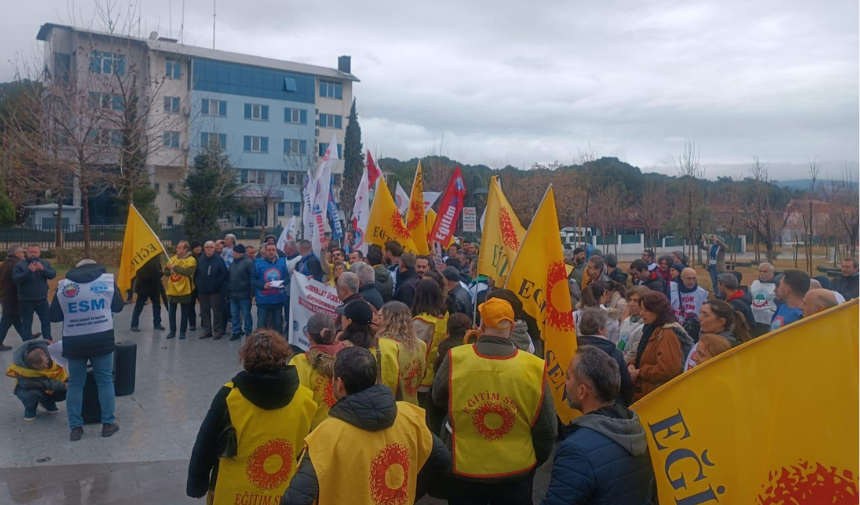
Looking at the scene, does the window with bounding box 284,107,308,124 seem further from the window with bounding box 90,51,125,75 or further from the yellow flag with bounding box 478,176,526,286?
the yellow flag with bounding box 478,176,526,286

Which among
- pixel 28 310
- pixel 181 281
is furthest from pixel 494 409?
pixel 181 281

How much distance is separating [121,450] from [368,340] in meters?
3.48

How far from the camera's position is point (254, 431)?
3650 mm

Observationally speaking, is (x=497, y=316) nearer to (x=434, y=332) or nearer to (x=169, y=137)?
(x=434, y=332)

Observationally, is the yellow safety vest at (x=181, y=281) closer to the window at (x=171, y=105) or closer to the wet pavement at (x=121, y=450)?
the wet pavement at (x=121, y=450)

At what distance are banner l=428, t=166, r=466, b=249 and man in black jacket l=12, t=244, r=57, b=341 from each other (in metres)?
7.05

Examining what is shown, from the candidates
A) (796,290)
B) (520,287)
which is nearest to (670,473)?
(520,287)

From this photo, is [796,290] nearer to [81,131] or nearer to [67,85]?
[81,131]

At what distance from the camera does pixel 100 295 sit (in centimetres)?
661

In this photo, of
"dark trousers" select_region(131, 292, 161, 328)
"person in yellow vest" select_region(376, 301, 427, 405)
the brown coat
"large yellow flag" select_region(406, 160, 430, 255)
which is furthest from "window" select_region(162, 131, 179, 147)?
the brown coat

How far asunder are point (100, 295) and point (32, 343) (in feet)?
3.96

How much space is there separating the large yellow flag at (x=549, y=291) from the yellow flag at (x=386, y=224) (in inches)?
231

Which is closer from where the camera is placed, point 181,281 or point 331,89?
point 181,281

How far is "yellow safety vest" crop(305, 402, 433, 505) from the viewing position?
2.91 meters
